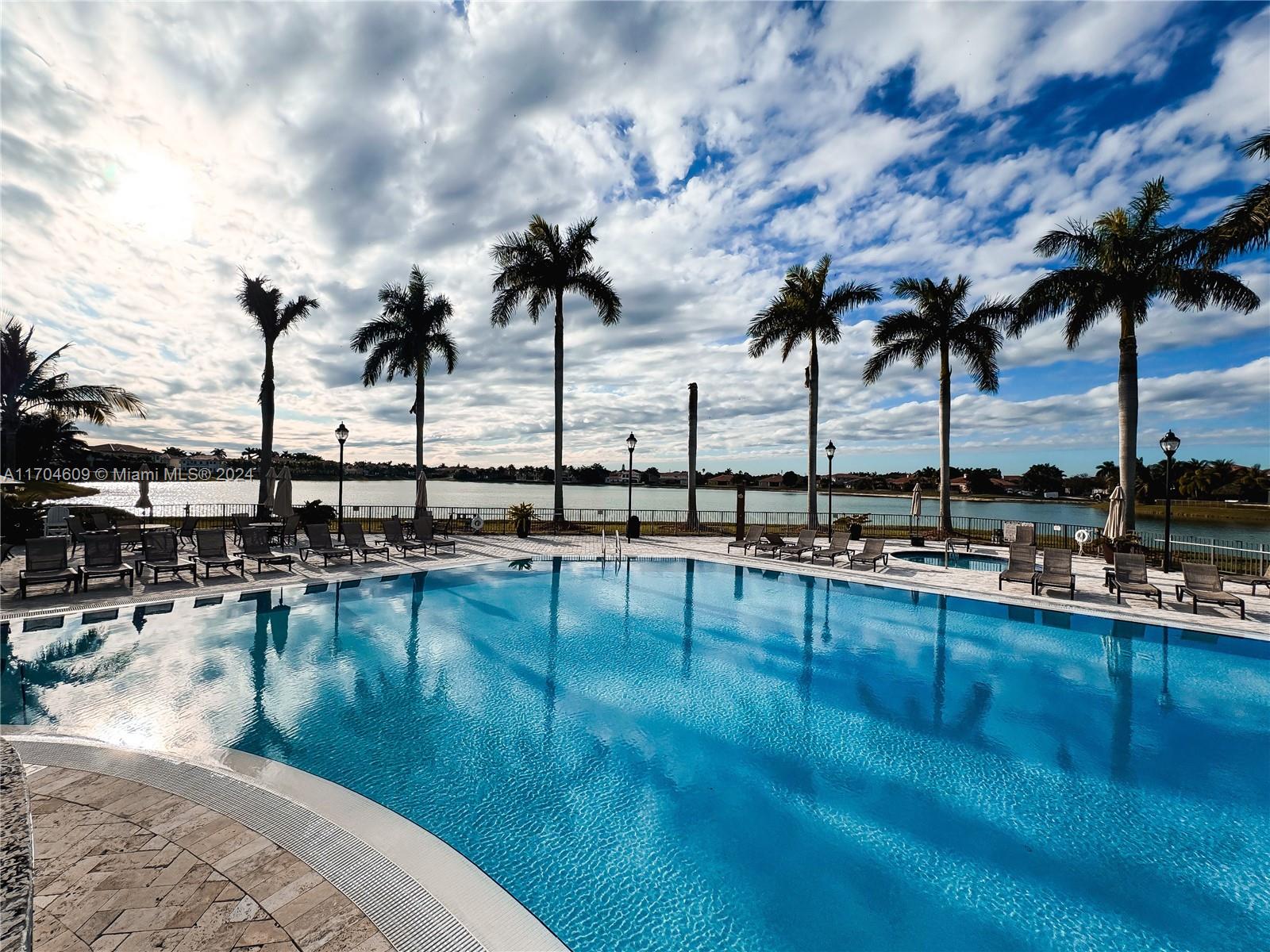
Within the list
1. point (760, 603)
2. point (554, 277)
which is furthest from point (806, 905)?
point (554, 277)

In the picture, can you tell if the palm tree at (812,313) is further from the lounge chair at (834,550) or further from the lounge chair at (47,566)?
the lounge chair at (47,566)

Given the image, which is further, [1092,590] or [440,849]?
[1092,590]

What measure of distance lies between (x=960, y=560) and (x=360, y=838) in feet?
67.8

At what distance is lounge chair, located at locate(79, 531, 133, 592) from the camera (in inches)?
457

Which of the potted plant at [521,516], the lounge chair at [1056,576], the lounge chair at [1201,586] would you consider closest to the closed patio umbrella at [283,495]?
the potted plant at [521,516]

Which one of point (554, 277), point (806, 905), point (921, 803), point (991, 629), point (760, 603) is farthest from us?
point (554, 277)

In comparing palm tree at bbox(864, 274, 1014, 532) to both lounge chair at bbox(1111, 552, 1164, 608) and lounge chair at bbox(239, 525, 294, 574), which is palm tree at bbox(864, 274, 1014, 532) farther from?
lounge chair at bbox(239, 525, 294, 574)

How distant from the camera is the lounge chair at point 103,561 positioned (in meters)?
11.6

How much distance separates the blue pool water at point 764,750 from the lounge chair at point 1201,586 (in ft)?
6.38

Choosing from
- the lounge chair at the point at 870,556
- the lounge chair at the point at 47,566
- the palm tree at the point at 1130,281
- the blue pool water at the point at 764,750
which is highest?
the palm tree at the point at 1130,281

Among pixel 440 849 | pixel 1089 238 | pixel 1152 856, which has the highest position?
pixel 1089 238

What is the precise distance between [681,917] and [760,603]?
31.8ft

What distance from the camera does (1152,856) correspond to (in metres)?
4.57

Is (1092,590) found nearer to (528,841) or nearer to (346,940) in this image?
(528,841)
